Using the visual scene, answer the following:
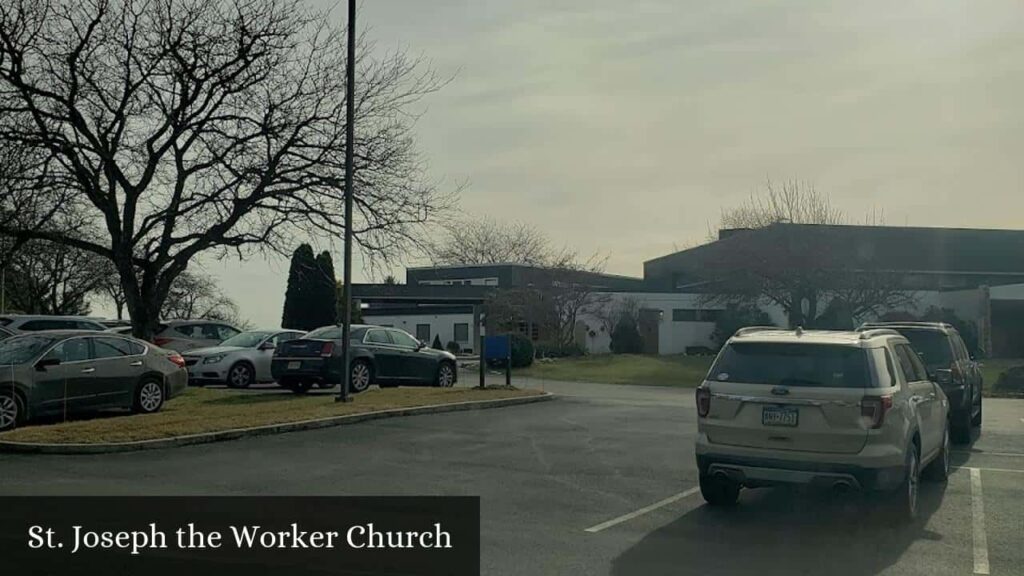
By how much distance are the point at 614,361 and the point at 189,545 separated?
40.4 m

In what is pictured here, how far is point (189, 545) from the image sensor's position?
26.5 ft

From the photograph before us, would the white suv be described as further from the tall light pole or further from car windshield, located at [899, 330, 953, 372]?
the tall light pole

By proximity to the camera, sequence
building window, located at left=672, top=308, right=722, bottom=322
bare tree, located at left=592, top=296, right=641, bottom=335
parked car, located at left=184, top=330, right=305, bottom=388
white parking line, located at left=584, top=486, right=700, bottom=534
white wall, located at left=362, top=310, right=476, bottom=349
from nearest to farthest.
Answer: white parking line, located at left=584, top=486, right=700, bottom=534
parked car, located at left=184, top=330, right=305, bottom=388
bare tree, located at left=592, top=296, right=641, bottom=335
building window, located at left=672, top=308, right=722, bottom=322
white wall, located at left=362, top=310, right=476, bottom=349

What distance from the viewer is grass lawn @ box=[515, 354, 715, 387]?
3645 centimetres

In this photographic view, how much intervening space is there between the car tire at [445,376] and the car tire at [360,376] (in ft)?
7.61

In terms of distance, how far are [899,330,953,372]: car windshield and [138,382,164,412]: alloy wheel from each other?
39.2ft

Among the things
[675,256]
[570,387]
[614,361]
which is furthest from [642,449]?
[675,256]

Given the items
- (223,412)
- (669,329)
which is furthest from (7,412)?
(669,329)

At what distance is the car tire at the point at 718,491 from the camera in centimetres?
984

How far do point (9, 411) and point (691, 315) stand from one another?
5242 centimetres

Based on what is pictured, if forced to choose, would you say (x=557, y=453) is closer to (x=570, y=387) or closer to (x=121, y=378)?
(x=121, y=378)

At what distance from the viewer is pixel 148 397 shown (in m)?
17.3

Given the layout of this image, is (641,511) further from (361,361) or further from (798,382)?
(361,361)

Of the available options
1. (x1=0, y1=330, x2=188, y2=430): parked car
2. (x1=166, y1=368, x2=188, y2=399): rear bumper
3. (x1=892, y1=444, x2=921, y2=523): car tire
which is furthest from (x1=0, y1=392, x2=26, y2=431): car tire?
(x1=892, y1=444, x2=921, y2=523): car tire
